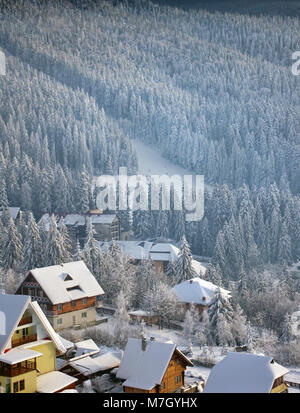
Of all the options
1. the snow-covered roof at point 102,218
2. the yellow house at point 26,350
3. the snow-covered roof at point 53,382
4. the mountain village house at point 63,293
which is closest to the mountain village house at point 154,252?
the snow-covered roof at point 102,218

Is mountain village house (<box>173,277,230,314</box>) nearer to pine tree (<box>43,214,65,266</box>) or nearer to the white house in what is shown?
the white house

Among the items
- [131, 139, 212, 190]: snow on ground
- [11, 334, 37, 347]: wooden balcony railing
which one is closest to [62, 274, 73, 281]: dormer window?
[11, 334, 37, 347]: wooden balcony railing

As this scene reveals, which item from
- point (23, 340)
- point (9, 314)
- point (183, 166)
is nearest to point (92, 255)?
point (23, 340)

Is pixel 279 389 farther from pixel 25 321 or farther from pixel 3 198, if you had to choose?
pixel 3 198

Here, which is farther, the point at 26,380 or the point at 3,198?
the point at 3,198

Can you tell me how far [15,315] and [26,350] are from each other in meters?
1.67

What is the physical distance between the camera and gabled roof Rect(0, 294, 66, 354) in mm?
30094

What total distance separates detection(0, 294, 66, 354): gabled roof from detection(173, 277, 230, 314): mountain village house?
2486 centimetres

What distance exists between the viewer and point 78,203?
10625 cm

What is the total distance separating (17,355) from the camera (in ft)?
97.6

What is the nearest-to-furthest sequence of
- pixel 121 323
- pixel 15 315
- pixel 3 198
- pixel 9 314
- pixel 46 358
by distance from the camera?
1. pixel 15 315
2. pixel 9 314
3. pixel 46 358
4. pixel 121 323
5. pixel 3 198

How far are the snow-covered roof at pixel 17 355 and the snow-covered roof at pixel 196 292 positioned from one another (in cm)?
2796

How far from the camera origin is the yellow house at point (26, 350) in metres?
29.3

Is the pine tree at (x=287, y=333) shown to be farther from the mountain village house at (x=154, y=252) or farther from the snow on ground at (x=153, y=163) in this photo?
the snow on ground at (x=153, y=163)
